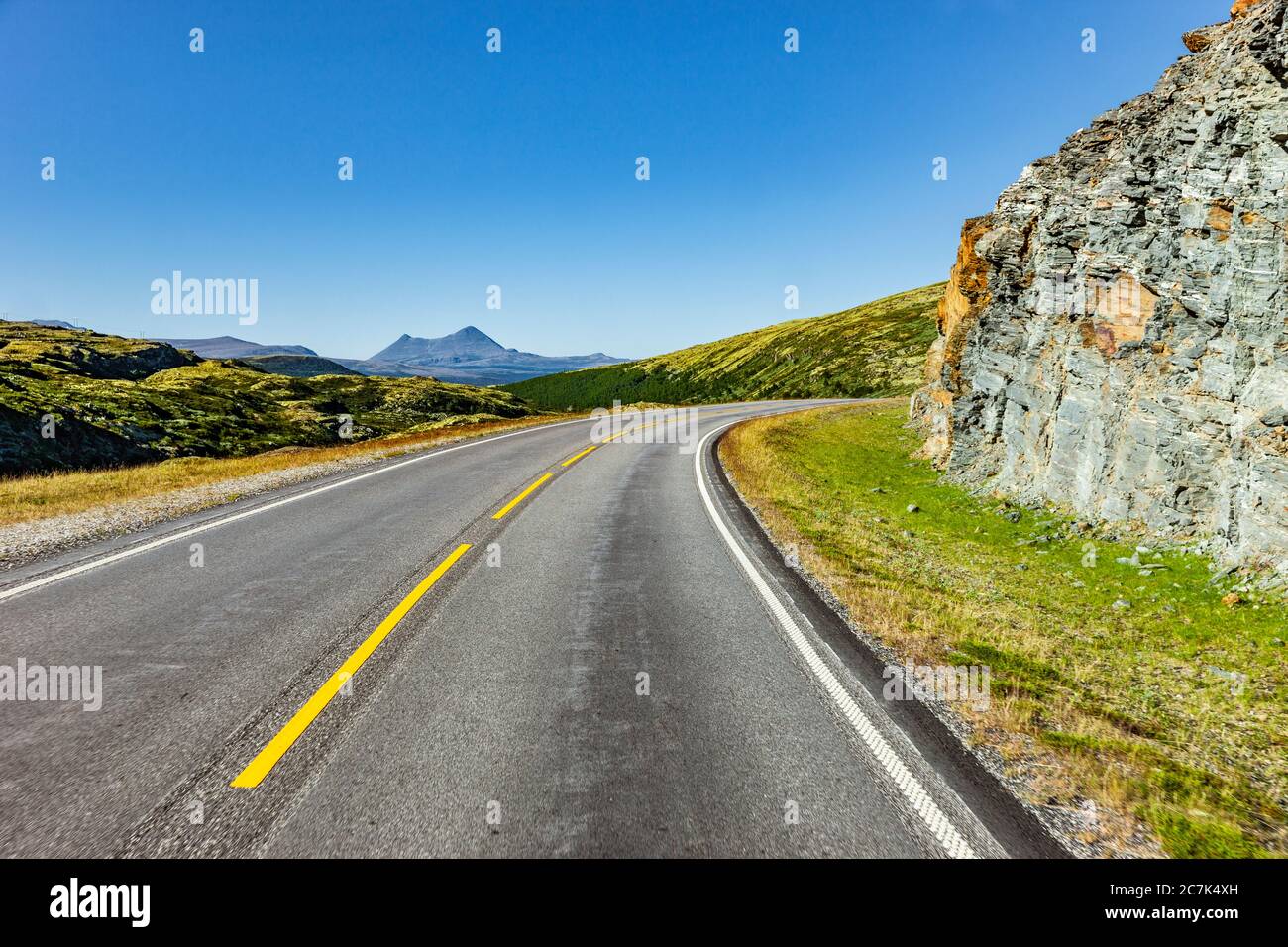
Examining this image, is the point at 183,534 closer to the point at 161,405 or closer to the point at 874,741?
the point at 874,741

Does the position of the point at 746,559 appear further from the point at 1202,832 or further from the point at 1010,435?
the point at 1010,435

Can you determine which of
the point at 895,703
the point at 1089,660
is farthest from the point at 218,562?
the point at 1089,660

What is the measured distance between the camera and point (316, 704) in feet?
15.2

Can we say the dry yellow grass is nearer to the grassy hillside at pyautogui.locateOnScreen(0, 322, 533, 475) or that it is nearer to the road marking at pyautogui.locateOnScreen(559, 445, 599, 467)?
the road marking at pyautogui.locateOnScreen(559, 445, 599, 467)

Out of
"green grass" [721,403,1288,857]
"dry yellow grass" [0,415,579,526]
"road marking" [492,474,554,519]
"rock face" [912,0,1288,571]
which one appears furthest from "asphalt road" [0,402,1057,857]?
"rock face" [912,0,1288,571]

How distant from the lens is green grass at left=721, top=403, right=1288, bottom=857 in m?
4.01

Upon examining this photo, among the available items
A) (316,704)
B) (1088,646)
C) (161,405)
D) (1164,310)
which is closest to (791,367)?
(161,405)

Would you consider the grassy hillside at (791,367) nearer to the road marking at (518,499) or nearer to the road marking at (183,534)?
the road marking at (518,499)

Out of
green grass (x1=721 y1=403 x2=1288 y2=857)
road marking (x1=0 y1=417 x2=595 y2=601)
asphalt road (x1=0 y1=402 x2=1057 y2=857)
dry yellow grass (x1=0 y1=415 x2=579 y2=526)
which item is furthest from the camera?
dry yellow grass (x1=0 y1=415 x2=579 y2=526)

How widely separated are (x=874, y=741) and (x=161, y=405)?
57.6 metres

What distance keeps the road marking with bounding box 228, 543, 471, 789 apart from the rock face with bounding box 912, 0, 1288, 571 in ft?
36.5

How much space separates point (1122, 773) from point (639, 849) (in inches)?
133

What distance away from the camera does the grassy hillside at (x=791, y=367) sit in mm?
70250
